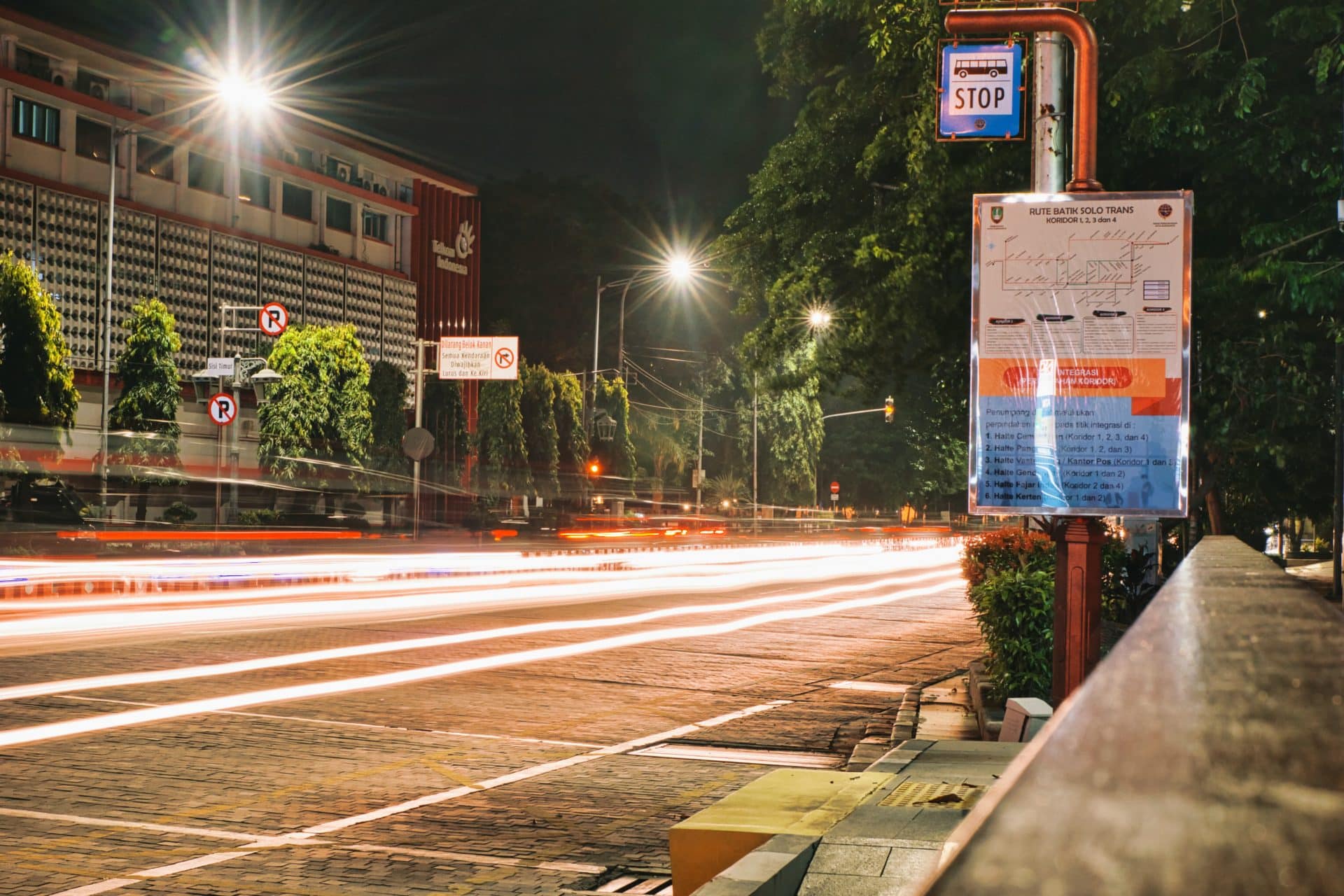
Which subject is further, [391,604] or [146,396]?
[146,396]

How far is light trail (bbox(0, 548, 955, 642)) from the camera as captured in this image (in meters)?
15.8

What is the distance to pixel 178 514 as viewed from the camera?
38.2 m

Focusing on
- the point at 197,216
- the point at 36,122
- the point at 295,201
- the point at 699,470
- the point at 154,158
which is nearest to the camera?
the point at 36,122

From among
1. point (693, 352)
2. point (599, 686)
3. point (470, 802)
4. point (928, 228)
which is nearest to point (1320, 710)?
point (470, 802)

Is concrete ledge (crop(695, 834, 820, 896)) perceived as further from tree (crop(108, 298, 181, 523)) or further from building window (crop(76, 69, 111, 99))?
building window (crop(76, 69, 111, 99))

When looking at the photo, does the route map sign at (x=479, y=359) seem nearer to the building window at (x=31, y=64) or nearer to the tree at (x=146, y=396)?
the tree at (x=146, y=396)

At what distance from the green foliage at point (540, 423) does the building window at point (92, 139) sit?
66.2 feet

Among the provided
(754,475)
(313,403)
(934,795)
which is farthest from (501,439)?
(934,795)

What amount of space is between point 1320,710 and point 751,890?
13.8 ft

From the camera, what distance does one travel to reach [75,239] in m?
35.2

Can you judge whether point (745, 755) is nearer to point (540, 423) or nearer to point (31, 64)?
point (31, 64)

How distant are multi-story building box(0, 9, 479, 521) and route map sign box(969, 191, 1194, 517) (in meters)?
20.7

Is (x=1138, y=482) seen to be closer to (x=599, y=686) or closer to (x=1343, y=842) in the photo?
(x=599, y=686)

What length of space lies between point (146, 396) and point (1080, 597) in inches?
1180
